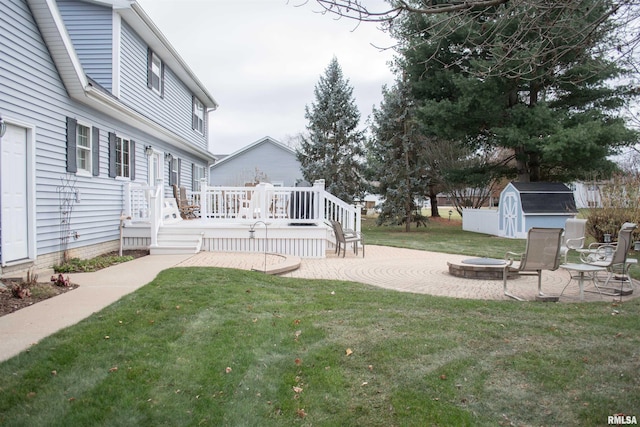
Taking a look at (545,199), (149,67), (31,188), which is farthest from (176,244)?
(545,199)

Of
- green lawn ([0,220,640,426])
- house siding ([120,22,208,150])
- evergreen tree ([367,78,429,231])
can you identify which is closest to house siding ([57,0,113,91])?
house siding ([120,22,208,150])

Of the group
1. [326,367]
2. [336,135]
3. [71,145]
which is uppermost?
[336,135]

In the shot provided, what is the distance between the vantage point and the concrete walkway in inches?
186

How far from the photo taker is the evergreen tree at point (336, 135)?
2627 centimetres

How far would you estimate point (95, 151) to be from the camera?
10.2 m

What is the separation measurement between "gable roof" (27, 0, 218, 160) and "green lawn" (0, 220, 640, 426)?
16.5ft

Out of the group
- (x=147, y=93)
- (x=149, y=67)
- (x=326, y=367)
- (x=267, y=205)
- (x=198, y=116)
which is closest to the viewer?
(x=326, y=367)

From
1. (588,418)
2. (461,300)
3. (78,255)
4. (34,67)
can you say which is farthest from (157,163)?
(588,418)

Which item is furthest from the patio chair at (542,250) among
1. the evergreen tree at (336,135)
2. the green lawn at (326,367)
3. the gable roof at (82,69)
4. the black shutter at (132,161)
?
the evergreen tree at (336,135)

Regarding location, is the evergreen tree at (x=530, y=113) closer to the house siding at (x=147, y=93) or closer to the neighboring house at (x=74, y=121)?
the house siding at (x=147, y=93)

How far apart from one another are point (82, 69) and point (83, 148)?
1.86 meters

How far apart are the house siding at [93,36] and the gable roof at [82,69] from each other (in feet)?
0.98

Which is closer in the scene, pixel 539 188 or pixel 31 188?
pixel 31 188

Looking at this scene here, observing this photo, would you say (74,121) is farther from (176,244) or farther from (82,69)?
(176,244)
